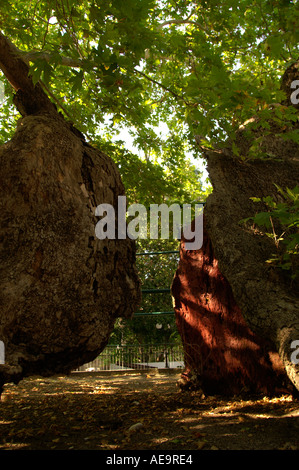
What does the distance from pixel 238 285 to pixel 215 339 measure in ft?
3.61

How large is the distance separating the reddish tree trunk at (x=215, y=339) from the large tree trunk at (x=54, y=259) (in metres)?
0.83

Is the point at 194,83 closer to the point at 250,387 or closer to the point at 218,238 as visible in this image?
the point at 218,238

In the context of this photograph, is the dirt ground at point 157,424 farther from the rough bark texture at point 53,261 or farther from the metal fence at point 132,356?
the metal fence at point 132,356

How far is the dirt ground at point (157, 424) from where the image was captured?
84.0 inches

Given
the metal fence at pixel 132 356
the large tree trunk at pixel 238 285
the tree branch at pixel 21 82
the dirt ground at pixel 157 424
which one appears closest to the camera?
the dirt ground at pixel 157 424

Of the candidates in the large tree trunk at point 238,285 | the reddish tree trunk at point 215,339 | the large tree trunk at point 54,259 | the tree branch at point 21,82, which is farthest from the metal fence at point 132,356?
the tree branch at point 21,82

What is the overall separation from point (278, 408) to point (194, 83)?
257cm

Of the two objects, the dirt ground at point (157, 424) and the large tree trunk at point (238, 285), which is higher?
the large tree trunk at point (238, 285)

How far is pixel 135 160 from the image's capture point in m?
6.61

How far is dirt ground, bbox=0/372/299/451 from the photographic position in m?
2.13

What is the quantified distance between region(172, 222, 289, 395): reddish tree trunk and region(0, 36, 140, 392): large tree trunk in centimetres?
83

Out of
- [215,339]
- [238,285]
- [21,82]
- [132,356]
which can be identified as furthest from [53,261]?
[132,356]

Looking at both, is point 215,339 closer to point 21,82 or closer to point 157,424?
point 157,424
